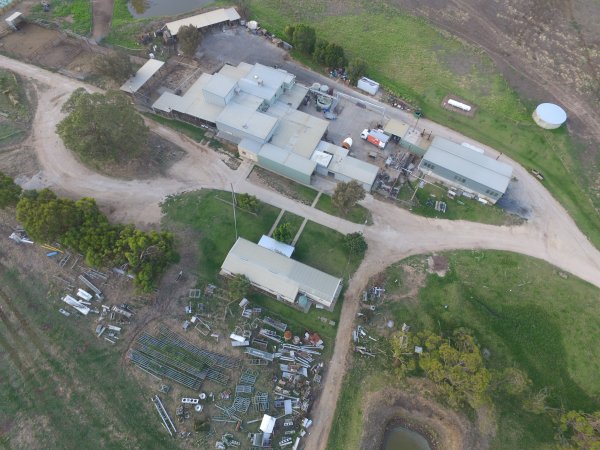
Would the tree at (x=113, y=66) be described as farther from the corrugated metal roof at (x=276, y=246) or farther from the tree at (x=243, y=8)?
the corrugated metal roof at (x=276, y=246)

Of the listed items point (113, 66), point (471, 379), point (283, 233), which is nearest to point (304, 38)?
point (113, 66)

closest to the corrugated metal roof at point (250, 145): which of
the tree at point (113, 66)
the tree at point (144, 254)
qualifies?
the tree at point (144, 254)

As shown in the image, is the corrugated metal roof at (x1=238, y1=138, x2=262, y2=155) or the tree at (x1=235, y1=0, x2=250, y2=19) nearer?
the corrugated metal roof at (x1=238, y1=138, x2=262, y2=155)

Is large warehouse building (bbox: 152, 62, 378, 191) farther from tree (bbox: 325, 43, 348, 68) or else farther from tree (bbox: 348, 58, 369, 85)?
tree (bbox: 348, 58, 369, 85)

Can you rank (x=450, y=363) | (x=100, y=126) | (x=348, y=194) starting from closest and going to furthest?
(x=450, y=363) < (x=348, y=194) < (x=100, y=126)

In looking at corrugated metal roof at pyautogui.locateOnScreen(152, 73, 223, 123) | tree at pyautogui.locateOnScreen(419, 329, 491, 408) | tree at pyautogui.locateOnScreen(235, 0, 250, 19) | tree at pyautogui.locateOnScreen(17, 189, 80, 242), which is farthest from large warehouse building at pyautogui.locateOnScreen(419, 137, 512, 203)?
tree at pyautogui.locateOnScreen(17, 189, 80, 242)

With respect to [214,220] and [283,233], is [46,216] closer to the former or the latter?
[214,220]
